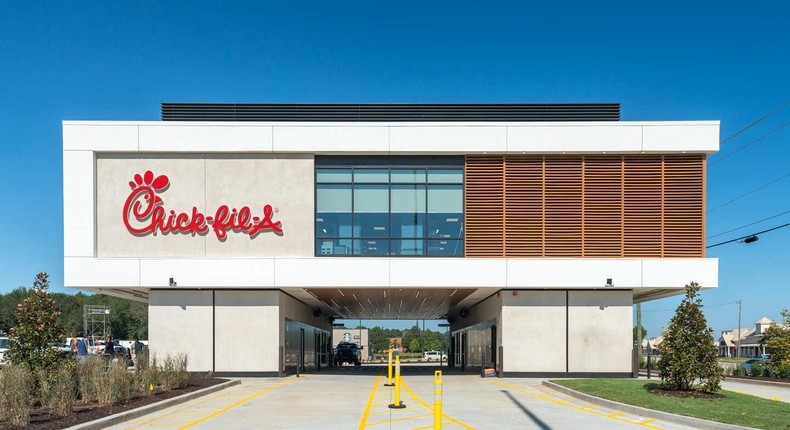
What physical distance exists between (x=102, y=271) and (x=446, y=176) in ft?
45.7

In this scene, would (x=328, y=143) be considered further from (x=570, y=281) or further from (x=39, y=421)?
(x=39, y=421)

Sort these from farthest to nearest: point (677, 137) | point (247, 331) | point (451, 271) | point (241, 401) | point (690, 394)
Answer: point (247, 331) → point (451, 271) → point (677, 137) → point (241, 401) → point (690, 394)

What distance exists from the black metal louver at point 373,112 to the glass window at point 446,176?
2.39 metres

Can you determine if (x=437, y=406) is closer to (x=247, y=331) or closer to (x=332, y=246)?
(x=332, y=246)

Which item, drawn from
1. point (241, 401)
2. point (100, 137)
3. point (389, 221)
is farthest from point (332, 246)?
point (100, 137)

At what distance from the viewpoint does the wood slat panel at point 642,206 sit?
2672 cm

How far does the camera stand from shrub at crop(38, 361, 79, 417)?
1368cm

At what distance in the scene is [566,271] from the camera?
26.6 metres

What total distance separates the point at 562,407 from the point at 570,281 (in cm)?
1002

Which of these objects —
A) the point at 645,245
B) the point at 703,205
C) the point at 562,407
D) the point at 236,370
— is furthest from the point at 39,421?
the point at 703,205

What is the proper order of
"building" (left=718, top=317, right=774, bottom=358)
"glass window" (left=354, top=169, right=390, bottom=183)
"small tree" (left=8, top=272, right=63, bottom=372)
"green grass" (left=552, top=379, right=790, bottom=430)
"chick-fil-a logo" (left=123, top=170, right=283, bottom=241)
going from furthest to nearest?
1. "building" (left=718, top=317, right=774, bottom=358)
2. "glass window" (left=354, top=169, right=390, bottom=183)
3. "chick-fil-a logo" (left=123, top=170, right=283, bottom=241)
4. "small tree" (left=8, top=272, right=63, bottom=372)
5. "green grass" (left=552, top=379, right=790, bottom=430)

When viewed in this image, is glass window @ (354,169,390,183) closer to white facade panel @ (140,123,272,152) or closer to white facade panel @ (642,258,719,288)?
white facade panel @ (140,123,272,152)

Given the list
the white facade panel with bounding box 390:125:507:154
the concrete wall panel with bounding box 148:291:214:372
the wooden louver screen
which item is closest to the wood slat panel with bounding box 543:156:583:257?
the wooden louver screen

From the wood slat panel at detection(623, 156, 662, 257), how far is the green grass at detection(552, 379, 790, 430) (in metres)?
7.49
